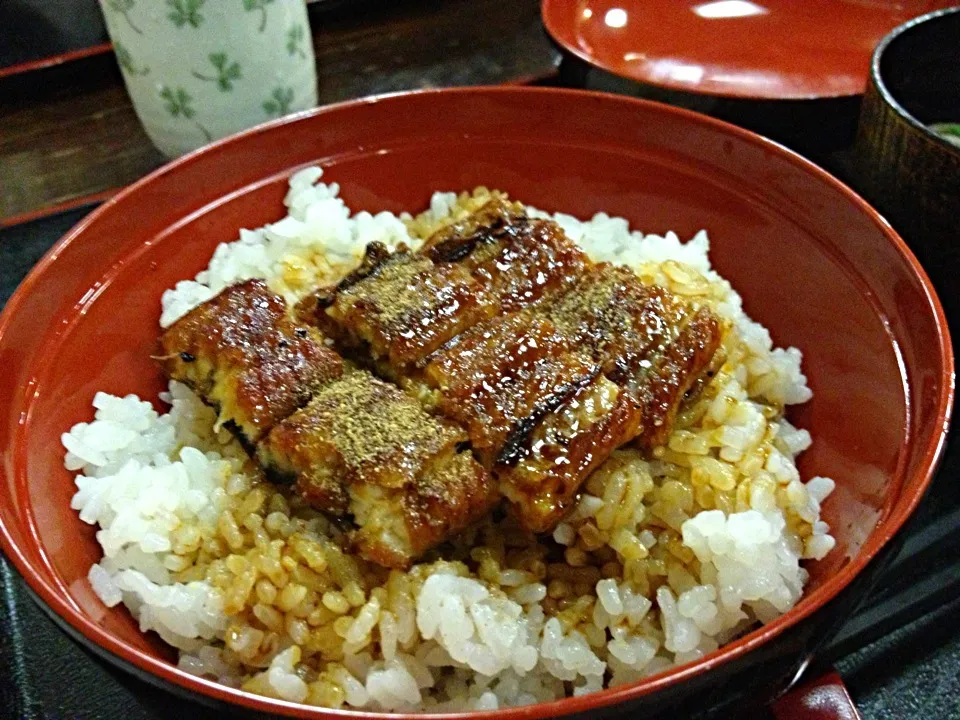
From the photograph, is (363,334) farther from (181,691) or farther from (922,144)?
(922,144)

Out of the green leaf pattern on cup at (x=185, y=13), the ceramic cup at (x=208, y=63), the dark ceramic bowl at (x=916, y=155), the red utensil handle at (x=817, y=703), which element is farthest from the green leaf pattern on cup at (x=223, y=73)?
the red utensil handle at (x=817, y=703)

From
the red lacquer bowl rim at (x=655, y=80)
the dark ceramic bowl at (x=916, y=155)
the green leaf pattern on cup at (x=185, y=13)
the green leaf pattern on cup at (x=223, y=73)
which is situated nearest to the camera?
the dark ceramic bowl at (x=916, y=155)

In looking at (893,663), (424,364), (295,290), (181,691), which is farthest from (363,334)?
(893,663)

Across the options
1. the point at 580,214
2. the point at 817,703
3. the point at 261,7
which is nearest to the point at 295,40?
the point at 261,7

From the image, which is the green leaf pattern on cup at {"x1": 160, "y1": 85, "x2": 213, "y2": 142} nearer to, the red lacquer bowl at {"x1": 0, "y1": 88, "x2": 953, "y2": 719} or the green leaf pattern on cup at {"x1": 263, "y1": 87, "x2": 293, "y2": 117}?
the green leaf pattern on cup at {"x1": 263, "y1": 87, "x2": 293, "y2": 117}

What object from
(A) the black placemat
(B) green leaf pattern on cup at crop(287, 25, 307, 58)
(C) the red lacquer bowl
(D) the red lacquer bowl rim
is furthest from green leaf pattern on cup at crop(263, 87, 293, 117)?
(A) the black placemat

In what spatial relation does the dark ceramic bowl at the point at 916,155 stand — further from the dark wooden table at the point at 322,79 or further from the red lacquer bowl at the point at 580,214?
the dark wooden table at the point at 322,79
